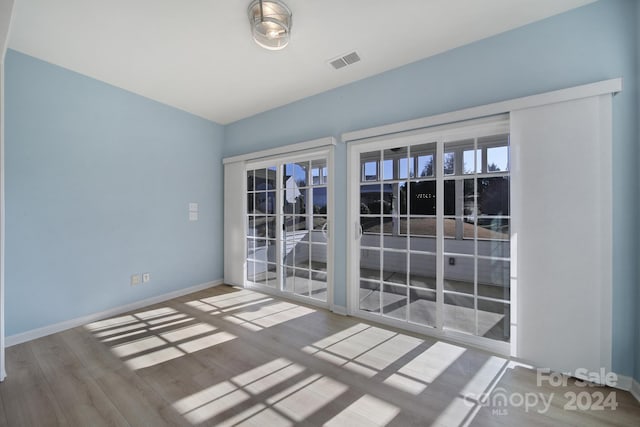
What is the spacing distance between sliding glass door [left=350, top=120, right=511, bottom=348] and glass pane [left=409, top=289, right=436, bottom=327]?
0.5 inches

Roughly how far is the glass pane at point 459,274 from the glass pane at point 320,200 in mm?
1599

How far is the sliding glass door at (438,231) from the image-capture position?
238 cm

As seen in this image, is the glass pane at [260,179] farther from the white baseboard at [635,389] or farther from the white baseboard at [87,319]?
the white baseboard at [635,389]

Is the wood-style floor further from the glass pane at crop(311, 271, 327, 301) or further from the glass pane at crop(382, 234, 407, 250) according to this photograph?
the glass pane at crop(382, 234, 407, 250)

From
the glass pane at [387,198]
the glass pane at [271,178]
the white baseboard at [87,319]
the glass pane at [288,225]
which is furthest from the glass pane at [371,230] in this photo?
the white baseboard at [87,319]

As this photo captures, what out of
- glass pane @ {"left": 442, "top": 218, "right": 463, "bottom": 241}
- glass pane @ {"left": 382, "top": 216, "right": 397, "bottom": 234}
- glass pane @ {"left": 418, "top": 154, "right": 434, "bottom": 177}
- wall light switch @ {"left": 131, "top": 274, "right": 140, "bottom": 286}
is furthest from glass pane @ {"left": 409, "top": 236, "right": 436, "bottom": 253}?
wall light switch @ {"left": 131, "top": 274, "right": 140, "bottom": 286}

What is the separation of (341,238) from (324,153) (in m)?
1.15

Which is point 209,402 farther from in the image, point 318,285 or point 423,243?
point 423,243

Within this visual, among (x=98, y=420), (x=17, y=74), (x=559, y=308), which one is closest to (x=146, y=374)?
(x=98, y=420)

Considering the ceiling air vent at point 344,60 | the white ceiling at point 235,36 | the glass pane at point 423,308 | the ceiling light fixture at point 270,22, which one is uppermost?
the white ceiling at point 235,36

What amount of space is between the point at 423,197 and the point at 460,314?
1342mm

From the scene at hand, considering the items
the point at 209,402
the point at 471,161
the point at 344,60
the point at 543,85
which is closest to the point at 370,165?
the point at 471,161

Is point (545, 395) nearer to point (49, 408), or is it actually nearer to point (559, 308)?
point (559, 308)

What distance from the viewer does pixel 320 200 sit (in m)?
3.49
